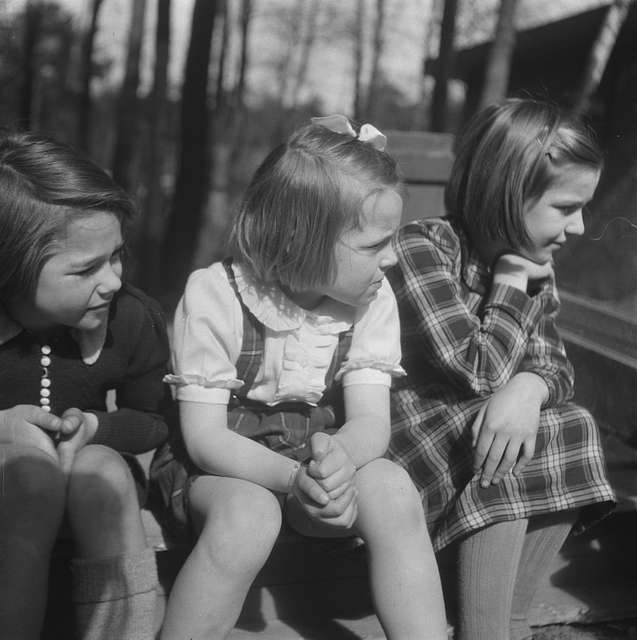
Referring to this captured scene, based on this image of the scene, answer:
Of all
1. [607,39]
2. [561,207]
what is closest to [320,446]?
[561,207]

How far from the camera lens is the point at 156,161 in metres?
10.6

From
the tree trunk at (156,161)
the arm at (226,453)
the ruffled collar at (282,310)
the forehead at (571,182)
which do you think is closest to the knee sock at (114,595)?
the arm at (226,453)

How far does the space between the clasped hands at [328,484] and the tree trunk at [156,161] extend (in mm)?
6989

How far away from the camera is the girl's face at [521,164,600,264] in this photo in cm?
201

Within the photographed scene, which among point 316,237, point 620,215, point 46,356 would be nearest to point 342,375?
point 316,237

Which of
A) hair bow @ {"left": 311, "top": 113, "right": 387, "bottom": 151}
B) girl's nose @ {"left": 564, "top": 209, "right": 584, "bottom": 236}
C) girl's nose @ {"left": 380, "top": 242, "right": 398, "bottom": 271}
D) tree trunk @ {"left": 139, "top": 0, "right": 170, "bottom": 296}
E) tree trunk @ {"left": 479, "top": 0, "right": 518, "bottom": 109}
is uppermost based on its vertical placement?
tree trunk @ {"left": 479, "top": 0, "right": 518, "bottom": 109}

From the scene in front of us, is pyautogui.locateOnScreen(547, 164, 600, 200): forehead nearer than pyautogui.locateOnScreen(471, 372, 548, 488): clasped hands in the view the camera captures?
No

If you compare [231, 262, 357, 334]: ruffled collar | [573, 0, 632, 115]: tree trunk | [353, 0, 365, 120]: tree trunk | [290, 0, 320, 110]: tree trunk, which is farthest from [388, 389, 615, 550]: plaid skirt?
[290, 0, 320, 110]: tree trunk

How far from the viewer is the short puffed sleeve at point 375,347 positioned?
73.9 inches

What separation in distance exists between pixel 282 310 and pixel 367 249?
229 mm

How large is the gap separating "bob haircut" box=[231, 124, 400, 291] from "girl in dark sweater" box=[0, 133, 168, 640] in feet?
0.93

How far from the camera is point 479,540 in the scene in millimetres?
1830

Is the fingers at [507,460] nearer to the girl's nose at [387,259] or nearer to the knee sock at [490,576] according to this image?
the knee sock at [490,576]

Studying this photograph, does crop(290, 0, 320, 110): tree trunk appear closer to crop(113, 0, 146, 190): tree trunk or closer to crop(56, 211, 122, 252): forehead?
crop(113, 0, 146, 190): tree trunk
